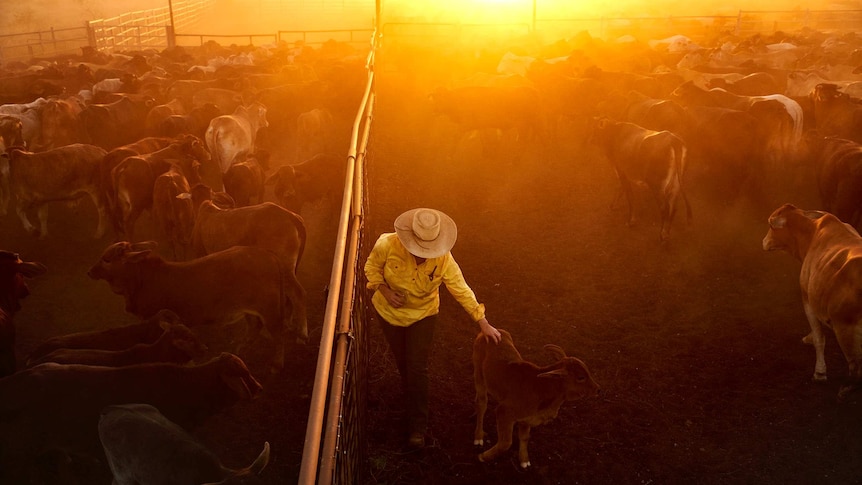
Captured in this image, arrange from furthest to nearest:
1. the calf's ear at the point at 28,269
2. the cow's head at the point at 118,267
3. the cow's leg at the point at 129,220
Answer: the cow's leg at the point at 129,220, the calf's ear at the point at 28,269, the cow's head at the point at 118,267

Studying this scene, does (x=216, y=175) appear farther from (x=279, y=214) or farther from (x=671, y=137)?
(x=671, y=137)

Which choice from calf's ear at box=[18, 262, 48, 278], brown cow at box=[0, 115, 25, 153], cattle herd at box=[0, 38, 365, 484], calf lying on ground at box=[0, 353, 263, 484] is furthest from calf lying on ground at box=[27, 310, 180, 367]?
brown cow at box=[0, 115, 25, 153]

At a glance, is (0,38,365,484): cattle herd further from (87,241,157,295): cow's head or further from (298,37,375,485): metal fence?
(298,37,375,485): metal fence

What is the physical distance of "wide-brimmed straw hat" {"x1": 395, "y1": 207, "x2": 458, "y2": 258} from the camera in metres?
4.51

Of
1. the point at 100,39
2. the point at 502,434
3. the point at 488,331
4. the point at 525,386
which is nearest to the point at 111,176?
the point at 488,331

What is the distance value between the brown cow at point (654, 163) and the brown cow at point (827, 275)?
7.71ft

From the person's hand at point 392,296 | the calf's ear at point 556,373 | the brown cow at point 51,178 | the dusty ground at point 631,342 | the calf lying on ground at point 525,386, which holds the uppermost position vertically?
the brown cow at point 51,178

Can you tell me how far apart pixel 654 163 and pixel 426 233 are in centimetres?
609

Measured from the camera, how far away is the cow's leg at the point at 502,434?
498 cm

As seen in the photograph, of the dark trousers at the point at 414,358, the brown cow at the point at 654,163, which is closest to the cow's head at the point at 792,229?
the brown cow at the point at 654,163

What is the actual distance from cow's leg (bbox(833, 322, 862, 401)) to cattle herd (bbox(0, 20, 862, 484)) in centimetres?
2

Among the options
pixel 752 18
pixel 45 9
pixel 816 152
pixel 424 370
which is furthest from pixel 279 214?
pixel 45 9

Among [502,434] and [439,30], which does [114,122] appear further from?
[439,30]

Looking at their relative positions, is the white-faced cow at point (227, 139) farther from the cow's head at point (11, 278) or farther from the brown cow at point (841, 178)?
the brown cow at point (841, 178)
